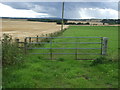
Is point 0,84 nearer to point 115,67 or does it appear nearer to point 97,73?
point 97,73

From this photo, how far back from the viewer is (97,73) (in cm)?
654

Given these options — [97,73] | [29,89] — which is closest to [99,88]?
[97,73]

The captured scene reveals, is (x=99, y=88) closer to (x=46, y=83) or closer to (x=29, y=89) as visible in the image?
(x=46, y=83)

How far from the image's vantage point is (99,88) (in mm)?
5105

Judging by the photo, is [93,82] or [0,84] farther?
[93,82]

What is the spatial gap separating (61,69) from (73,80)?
1.46 metres

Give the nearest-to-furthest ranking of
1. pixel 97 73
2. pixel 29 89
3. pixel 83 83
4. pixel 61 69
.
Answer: pixel 29 89 → pixel 83 83 → pixel 97 73 → pixel 61 69

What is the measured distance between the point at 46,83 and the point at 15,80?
100 centimetres

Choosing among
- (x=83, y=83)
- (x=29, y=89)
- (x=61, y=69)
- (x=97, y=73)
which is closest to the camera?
(x=29, y=89)

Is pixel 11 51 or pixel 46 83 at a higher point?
pixel 11 51

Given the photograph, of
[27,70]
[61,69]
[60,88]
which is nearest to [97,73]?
[61,69]

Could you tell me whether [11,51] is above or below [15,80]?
above

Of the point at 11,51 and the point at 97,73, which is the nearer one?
the point at 97,73

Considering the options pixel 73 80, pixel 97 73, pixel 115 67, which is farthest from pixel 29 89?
pixel 115 67
